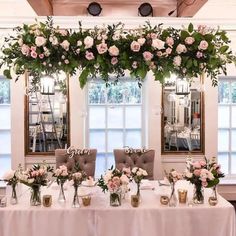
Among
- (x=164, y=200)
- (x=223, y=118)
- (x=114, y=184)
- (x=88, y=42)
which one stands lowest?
(x=164, y=200)

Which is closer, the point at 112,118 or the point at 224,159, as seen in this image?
the point at 112,118

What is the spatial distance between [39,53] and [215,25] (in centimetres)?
278

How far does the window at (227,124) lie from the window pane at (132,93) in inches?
50.0

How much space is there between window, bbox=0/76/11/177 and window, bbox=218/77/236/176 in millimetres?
3236

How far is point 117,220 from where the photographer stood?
312cm

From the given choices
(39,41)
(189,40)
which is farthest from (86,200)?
(189,40)

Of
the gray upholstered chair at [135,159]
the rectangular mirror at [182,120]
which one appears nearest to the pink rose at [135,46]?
the gray upholstered chair at [135,159]

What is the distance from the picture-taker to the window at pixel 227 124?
17.8 ft

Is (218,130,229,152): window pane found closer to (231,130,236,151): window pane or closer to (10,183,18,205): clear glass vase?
(231,130,236,151): window pane

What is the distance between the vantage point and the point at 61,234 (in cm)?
311

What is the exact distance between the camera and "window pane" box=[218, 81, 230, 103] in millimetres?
5430

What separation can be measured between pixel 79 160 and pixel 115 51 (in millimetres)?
1737

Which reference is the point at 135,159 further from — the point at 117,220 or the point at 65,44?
the point at 65,44

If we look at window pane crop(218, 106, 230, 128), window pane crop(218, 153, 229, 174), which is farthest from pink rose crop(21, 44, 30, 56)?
window pane crop(218, 153, 229, 174)
